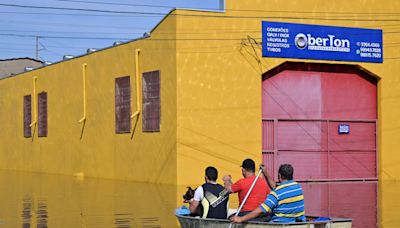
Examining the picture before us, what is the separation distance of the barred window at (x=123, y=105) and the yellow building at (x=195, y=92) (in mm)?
41

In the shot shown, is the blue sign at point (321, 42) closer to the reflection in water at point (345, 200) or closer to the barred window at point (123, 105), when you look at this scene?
the reflection in water at point (345, 200)

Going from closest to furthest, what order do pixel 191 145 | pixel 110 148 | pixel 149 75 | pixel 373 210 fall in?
pixel 373 210, pixel 191 145, pixel 149 75, pixel 110 148

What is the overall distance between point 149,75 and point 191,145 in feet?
12.0

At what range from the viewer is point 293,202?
1006 cm

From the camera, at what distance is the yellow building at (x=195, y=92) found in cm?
2695

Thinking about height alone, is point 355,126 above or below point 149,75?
below

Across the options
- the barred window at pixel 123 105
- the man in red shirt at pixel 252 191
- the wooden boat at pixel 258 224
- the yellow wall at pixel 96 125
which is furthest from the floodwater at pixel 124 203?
the man in red shirt at pixel 252 191

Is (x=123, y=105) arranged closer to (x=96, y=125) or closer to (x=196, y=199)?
(x=96, y=125)

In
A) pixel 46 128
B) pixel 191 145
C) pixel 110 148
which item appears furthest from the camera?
pixel 46 128

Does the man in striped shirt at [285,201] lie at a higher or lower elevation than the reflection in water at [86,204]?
higher

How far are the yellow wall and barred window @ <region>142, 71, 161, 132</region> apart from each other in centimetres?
28

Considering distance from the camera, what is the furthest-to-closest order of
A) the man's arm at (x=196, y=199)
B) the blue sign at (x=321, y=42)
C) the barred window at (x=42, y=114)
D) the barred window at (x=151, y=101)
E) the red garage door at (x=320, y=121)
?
the barred window at (x=42, y=114), the red garage door at (x=320, y=121), the blue sign at (x=321, y=42), the barred window at (x=151, y=101), the man's arm at (x=196, y=199)

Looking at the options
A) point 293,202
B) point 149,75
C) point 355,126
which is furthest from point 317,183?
point 293,202

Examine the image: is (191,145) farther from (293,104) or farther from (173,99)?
(293,104)
